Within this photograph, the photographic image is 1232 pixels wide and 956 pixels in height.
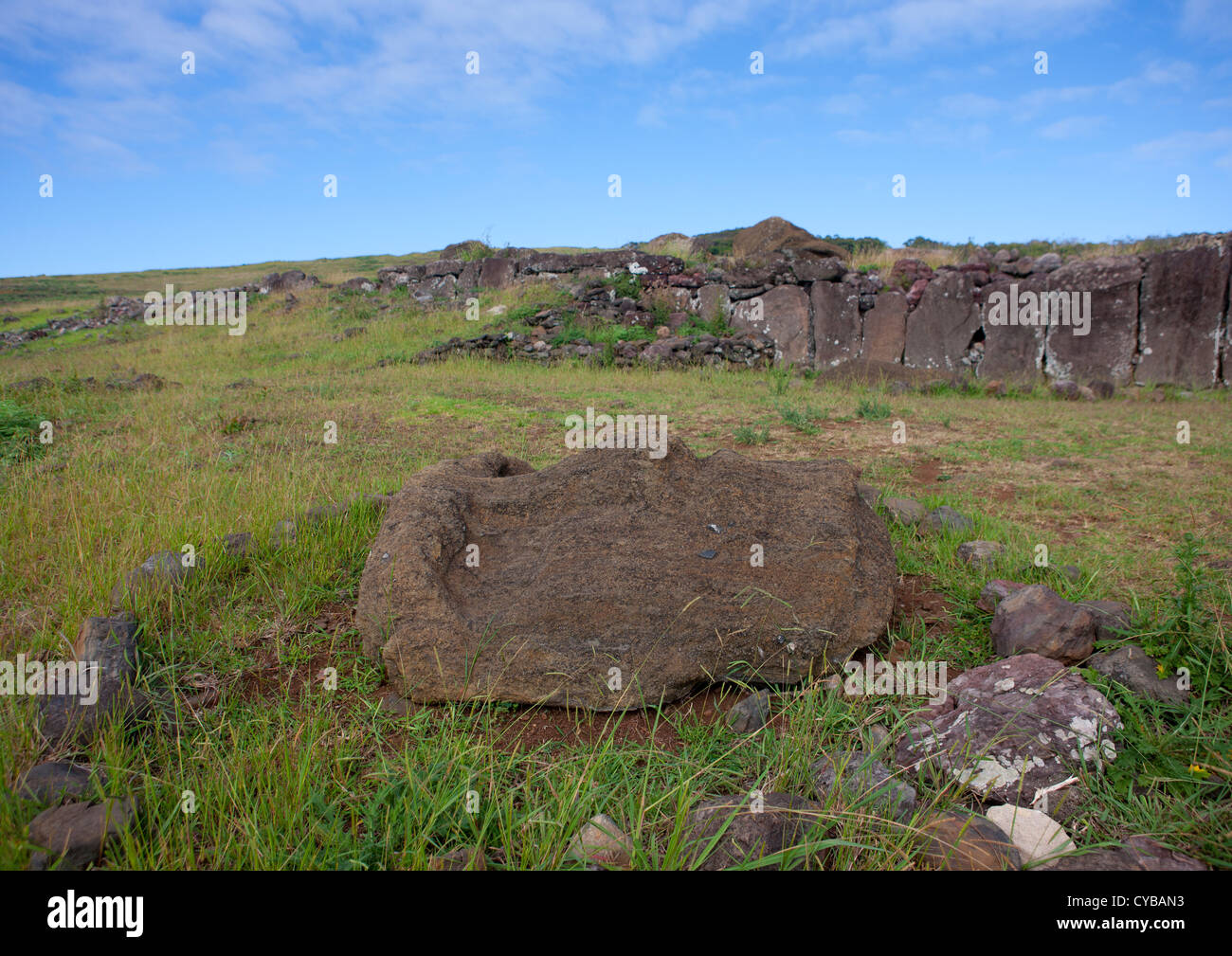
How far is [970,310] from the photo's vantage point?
1334cm

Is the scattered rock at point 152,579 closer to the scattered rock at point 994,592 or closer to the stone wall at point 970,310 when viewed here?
the scattered rock at point 994,592

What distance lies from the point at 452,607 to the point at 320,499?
6.71 ft

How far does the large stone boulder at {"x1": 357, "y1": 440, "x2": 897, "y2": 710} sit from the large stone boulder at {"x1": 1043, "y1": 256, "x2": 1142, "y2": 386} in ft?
36.1

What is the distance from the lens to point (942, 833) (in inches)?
84.0

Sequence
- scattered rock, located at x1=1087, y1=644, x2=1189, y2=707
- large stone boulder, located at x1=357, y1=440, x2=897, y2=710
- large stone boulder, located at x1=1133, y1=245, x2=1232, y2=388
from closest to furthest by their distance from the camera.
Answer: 1. scattered rock, located at x1=1087, y1=644, x2=1189, y2=707
2. large stone boulder, located at x1=357, y1=440, x2=897, y2=710
3. large stone boulder, located at x1=1133, y1=245, x2=1232, y2=388

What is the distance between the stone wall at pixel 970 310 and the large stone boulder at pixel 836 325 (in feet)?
0.07

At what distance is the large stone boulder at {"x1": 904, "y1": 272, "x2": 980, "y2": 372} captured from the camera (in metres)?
13.4

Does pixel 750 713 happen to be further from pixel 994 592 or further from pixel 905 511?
pixel 905 511

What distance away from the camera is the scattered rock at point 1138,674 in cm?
276

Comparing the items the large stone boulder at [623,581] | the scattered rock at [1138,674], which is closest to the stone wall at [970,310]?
the large stone boulder at [623,581]

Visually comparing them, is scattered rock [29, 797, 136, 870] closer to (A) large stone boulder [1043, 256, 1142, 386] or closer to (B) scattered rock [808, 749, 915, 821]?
(B) scattered rock [808, 749, 915, 821]
